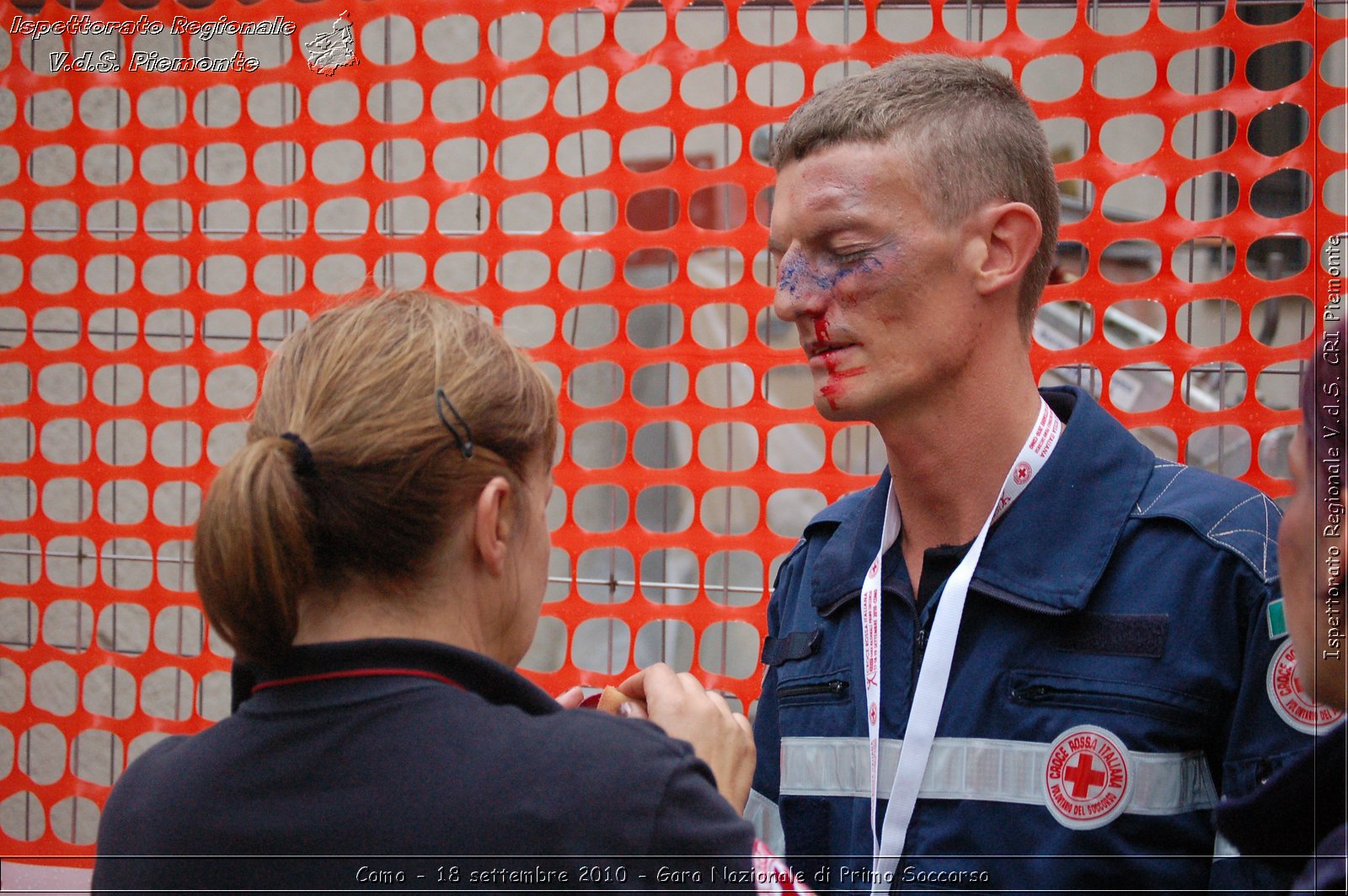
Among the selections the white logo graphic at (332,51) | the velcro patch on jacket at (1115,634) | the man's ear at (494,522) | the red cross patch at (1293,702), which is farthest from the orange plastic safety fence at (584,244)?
the man's ear at (494,522)

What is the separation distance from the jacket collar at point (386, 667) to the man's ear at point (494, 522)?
136 millimetres

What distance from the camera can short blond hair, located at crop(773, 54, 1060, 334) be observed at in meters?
2.03

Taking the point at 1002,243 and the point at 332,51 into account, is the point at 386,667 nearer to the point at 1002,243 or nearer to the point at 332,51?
the point at 1002,243

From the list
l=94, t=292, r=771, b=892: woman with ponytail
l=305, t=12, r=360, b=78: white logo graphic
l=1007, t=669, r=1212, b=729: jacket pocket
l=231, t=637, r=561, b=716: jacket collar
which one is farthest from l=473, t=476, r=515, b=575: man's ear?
l=305, t=12, r=360, b=78: white logo graphic

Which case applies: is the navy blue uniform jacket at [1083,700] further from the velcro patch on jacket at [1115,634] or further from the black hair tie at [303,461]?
the black hair tie at [303,461]

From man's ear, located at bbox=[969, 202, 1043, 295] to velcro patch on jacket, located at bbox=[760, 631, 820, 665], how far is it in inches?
27.6

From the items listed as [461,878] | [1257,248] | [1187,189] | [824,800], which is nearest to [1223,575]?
[824,800]

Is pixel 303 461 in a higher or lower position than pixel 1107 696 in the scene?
higher

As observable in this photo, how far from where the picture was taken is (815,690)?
6.79ft

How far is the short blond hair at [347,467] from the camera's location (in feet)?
4.41

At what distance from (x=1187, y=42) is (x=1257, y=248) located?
2885 mm

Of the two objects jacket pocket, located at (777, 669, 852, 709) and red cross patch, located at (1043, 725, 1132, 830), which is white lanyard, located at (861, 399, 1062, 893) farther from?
red cross patch, located at (1043, 725, 1132, 830)

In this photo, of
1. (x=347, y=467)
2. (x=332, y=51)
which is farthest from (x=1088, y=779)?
(x=332, y=51)

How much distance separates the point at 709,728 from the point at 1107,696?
63 cm
